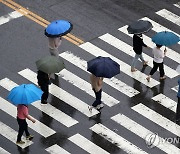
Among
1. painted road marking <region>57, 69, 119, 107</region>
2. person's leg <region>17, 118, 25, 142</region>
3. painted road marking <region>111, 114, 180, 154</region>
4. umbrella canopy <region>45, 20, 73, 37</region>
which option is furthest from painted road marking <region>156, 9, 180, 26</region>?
person's leg <region>17, 118, 25, 142</region>

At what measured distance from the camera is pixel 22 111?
20906mm

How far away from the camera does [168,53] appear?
25.6m

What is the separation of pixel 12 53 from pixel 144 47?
4.21 meters

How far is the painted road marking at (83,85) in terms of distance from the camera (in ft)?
76.5

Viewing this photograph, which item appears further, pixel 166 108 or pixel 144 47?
pixel 144 47

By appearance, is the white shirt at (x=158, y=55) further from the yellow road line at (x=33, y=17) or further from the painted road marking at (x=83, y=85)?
the yellow road line at (x=33, y=17)

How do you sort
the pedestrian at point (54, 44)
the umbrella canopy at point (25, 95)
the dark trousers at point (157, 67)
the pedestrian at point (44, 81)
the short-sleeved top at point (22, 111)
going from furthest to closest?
1. the pedestrian at point (54, 44)
2. the dark trousers at point (157, 67)
3. the pedestrian at point (44, 81)
4. the short-sleeved top at point (22, 111)
5. the umbrella canopy at point (25, 95)

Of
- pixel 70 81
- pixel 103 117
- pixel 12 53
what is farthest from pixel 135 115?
pixel 12 53

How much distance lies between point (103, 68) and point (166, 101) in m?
2.63

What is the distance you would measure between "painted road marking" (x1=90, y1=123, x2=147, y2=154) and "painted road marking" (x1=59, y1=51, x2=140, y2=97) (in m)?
1.84

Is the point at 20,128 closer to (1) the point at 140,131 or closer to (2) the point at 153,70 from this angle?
(1) the point at 140,131

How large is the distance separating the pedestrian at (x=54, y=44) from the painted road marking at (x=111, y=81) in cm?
92

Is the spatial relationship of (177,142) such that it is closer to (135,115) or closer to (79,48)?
(135,115)

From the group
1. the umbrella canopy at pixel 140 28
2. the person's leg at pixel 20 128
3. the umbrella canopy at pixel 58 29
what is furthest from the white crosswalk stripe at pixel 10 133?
the umbrella canopy at pixel 140 28
